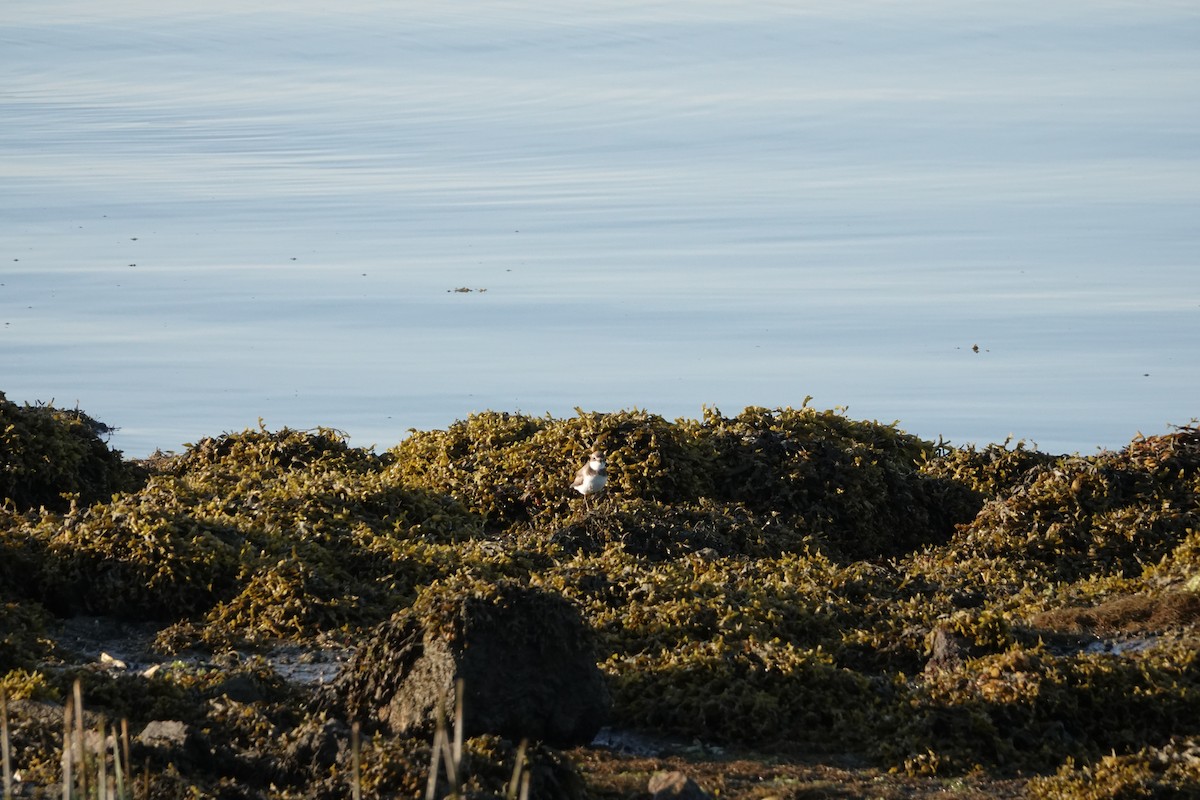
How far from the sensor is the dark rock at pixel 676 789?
453cm

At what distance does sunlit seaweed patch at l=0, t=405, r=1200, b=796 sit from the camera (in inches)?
221

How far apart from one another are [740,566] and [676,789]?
10.4 feet

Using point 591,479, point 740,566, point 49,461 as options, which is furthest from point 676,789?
point 49,461

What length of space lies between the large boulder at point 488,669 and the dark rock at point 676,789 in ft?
2.17

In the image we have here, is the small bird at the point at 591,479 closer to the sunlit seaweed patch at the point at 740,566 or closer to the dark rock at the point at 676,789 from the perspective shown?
the sunlit seaweed patch at the point at 740,566

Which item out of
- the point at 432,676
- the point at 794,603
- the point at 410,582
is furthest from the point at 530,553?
the point at 432,676

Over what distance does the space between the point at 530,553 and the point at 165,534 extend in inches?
71.3

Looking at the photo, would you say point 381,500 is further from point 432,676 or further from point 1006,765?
point 1006,765

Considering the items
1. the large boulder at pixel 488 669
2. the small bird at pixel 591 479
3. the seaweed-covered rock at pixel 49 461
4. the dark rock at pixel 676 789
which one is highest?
the seaweed-covered rock at pixel 49 461

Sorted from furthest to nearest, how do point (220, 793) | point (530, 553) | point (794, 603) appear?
1. point (530, 553)
2. point (794, 603)
3. point (220, 793)

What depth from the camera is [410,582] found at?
24.2 feet

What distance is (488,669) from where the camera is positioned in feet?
16.6

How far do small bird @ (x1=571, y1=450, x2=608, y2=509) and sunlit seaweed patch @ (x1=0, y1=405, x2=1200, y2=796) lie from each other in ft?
0.37

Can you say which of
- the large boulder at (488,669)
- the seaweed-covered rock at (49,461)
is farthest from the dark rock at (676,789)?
the seaweed-covered rock at (49,461)
